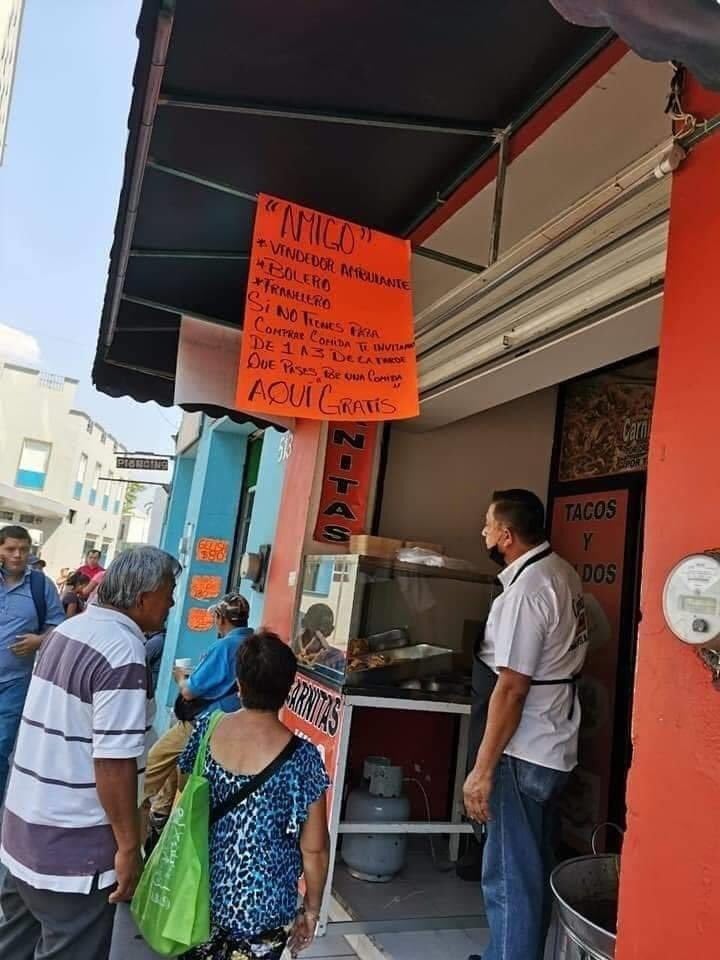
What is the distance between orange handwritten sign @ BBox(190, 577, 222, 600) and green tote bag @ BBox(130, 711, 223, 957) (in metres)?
6.41

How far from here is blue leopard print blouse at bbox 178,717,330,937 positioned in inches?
70.7

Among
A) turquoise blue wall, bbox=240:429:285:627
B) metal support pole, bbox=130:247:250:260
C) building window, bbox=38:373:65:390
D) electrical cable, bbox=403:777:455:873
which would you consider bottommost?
electrical cable, bbox=403:777:455:873

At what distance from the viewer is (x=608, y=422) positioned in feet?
13.3

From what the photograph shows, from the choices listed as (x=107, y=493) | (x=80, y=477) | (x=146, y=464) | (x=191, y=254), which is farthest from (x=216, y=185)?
(x=107, y=493)

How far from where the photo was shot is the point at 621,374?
13.2ft

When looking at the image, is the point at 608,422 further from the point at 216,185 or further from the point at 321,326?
the point at 216,185

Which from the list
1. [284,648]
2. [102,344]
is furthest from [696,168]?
[102,344]

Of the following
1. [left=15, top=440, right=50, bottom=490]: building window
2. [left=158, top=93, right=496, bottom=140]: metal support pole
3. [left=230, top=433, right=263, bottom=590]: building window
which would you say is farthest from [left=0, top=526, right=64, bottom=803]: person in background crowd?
[left=15, top=440, right=50, bottom=490]: building window

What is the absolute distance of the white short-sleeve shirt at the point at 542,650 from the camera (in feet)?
7.85

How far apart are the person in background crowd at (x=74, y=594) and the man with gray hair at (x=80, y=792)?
17.0ft

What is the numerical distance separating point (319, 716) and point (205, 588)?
16.1ft

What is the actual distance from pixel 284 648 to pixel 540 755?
3.45 ft

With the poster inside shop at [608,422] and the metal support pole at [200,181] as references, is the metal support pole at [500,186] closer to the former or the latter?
the metal support pole at [200,181]

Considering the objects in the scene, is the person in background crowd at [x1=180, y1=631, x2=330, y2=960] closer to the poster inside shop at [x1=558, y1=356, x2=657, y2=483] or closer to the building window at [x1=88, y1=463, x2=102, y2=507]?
the poster inside shop at [x1=558, y1=356, x2=657, y2=483]
